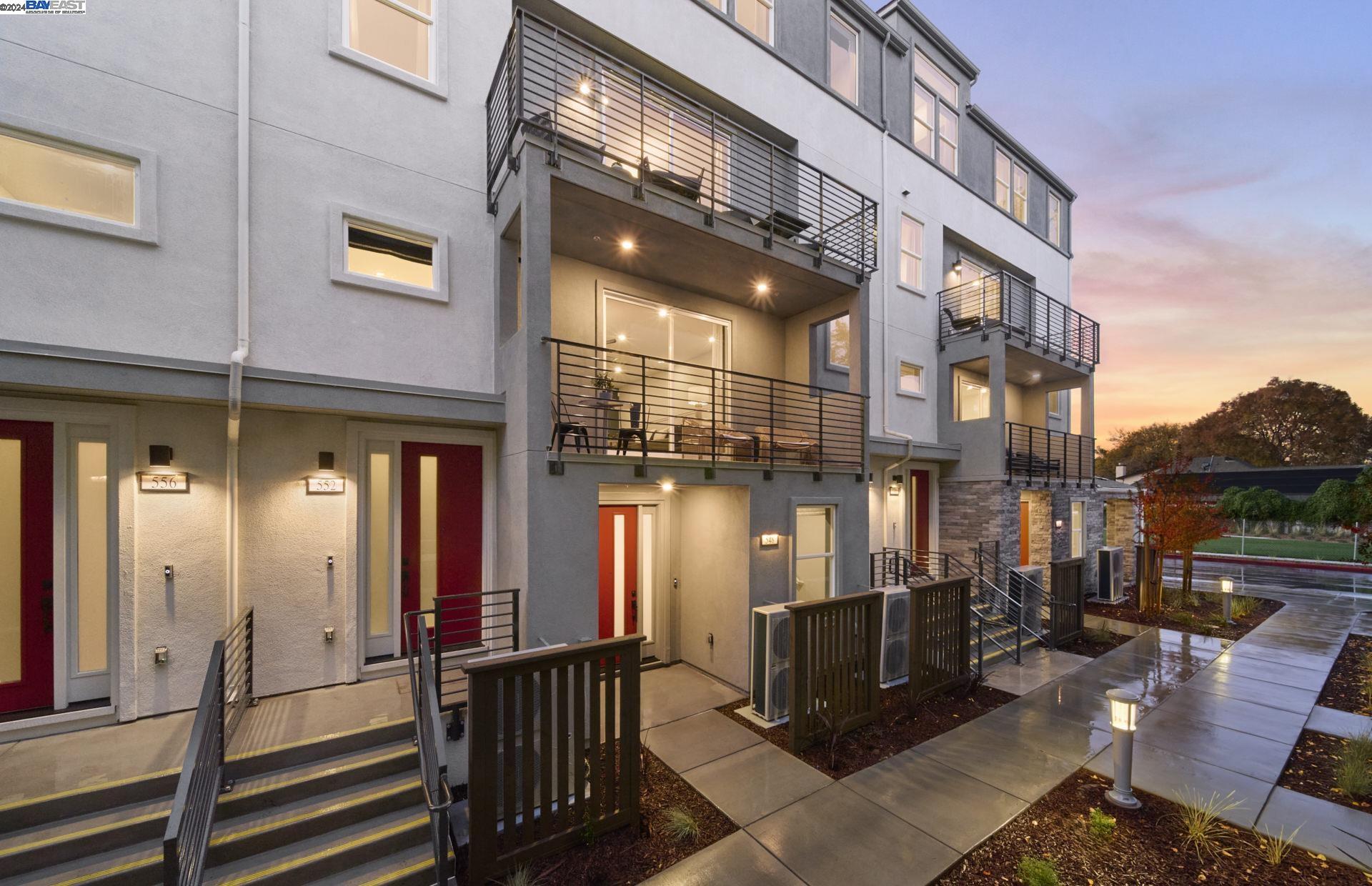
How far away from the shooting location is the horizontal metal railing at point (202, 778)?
258cm

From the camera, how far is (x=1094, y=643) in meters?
9.59

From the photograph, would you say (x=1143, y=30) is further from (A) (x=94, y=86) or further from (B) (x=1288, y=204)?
(A) (x=94, y=86)

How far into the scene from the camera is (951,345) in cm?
1242

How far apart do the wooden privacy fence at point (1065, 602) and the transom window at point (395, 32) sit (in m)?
13.2

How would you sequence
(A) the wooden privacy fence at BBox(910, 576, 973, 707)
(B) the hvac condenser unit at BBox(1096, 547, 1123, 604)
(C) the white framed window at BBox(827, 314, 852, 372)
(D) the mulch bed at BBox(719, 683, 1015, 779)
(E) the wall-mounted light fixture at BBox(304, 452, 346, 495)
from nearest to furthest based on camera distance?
1. (D) the mulch bed at BBox(719, 683, 1015, 779)
2. (E) the wall-mounted light fixture at BBox(304, 452, 346, 495)
3. (A) the wooden privacy fence at BBox(910, 576, 973, 707)
4. (C) the white framed window at BBox(827, 314, 852, 372)
5. (B) the hvac condenser unit at BBox(1096, 547, 1123, 604)

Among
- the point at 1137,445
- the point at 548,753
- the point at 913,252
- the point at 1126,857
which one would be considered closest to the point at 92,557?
the point at 548,753

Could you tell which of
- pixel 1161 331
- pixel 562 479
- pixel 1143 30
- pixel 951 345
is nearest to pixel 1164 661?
pixel 951 345

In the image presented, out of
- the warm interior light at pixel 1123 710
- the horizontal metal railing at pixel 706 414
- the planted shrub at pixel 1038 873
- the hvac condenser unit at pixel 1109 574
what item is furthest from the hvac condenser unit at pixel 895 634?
the hvac condenser unit at pixel 1109 574

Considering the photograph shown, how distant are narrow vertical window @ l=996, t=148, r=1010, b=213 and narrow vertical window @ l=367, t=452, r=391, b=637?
17307 millimetres

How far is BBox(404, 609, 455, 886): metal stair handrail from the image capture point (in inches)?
127

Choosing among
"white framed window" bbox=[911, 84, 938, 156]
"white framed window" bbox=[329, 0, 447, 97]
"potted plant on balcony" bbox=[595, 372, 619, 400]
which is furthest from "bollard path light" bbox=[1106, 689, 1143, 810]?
"white framed window" bbox=[911, 84, 938, 156]

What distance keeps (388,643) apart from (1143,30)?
28073 mm

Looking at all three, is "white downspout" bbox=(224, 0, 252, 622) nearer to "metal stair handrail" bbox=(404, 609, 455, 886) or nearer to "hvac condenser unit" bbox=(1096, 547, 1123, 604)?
"metal stair handrail" bbox=(404, 609, 455, 886)

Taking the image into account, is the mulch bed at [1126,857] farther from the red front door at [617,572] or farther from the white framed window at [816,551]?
the red front door at [617,572]
